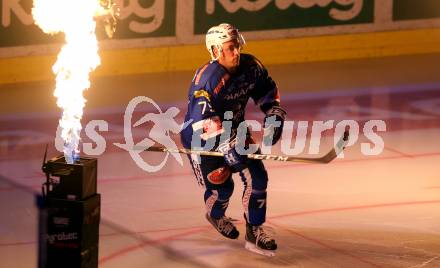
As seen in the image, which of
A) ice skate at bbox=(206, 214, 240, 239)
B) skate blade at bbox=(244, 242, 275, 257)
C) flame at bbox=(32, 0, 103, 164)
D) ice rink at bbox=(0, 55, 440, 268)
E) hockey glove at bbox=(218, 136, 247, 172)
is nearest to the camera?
flame at bbox=(32, 0, 103, 164)

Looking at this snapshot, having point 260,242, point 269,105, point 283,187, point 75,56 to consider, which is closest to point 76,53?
point 75,56

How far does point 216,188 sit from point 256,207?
37cm

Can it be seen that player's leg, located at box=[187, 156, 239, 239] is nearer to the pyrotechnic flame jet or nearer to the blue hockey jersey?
the blue hockey jersey

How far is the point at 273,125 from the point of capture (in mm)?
8586

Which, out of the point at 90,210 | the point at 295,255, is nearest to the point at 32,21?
the point at 295,255

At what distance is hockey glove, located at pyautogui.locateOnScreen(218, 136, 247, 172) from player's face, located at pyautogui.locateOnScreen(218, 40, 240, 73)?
0.55m

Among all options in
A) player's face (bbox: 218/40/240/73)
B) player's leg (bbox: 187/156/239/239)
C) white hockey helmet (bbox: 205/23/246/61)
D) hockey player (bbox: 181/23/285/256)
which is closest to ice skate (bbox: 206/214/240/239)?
player's leg (bbox: 187/156/239/239)

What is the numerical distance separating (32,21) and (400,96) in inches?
191

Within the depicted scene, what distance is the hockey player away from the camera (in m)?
8.38

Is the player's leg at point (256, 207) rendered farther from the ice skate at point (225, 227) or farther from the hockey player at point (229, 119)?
the ice skate at point (225, 227)

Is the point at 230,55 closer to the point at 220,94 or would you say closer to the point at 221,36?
the point at 221,36

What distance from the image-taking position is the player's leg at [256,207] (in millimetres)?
8469

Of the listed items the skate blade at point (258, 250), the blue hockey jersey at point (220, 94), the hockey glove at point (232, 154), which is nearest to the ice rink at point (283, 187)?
the skate blade at point (258, 250)

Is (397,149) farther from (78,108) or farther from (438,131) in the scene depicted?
(78,108)
